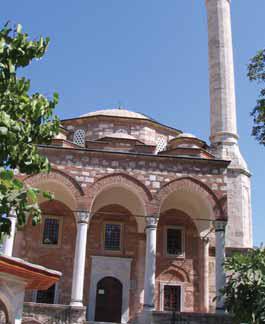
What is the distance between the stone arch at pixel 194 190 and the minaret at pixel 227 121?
3.10 m

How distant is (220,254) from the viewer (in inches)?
512

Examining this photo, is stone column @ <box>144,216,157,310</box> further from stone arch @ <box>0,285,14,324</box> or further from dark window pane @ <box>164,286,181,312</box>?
stone arch @ <box>0,285,14,324</box>

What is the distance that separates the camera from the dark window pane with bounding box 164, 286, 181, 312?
587 inches

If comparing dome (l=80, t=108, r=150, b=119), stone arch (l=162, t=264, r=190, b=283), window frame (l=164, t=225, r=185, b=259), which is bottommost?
stone arch (l=162, t=264, r=190, b=283)

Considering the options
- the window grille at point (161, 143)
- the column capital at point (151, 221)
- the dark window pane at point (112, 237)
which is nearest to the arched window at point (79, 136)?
the window grille at point (161, 143)

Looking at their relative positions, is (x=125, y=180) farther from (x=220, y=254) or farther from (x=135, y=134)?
(x=135, y=134)

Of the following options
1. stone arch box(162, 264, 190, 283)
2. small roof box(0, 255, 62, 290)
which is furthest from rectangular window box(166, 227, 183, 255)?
small roof box(0, 255, 62, 290)

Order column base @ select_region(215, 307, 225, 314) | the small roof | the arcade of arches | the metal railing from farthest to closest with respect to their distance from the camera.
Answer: the arcade of arches → column base @ select_region(215, 307, 225, 314) → the metal railing → the small roof

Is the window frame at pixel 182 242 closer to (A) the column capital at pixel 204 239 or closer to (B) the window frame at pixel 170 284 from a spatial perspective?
(A) the column capital at pixel 204 239

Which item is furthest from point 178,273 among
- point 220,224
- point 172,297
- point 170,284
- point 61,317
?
point 61,317

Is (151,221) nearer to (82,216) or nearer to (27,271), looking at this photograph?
(82,216)

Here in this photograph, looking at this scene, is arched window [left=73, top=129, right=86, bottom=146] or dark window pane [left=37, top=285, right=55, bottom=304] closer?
dark window pane [left=37, top=285, right=55, bottom=304]

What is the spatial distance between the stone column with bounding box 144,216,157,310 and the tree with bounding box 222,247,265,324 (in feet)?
8.11

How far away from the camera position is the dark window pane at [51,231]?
14977mm
